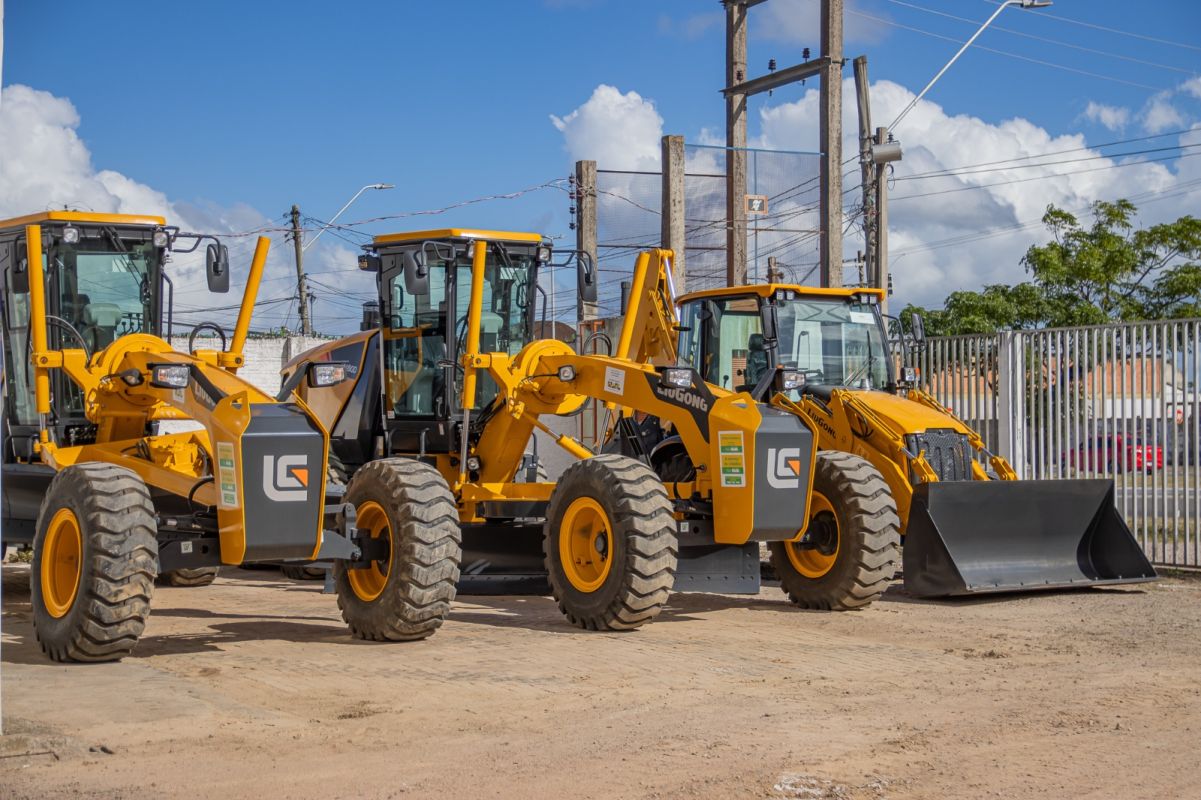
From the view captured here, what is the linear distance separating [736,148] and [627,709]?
12.6m

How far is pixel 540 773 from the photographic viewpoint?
6.13 metres

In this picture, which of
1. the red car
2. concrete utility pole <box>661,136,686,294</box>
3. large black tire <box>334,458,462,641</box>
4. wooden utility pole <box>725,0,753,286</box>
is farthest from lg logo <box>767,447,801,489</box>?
wooden utility pole <box>725,0,753,286</box>

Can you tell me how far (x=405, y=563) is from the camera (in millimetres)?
9727

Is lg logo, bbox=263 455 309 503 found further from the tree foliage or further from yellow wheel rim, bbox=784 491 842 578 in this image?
the tree foliage

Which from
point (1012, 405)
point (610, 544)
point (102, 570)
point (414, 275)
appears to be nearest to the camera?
point (102, 570)

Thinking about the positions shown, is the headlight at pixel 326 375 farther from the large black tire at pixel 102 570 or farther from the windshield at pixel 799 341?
the windshield at pixel 799 341

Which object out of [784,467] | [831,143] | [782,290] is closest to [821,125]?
[831,143]

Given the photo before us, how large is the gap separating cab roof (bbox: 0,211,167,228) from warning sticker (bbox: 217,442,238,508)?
4.45 metres

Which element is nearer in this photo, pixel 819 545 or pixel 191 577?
pixel 819 545

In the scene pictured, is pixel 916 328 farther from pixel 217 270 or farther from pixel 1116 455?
pixel 217 270

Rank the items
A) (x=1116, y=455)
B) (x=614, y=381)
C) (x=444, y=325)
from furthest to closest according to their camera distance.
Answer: (x=1116, y=455) → (x=444, y=325) → (x=614, y=381)

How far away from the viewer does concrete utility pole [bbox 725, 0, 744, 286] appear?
1905cm

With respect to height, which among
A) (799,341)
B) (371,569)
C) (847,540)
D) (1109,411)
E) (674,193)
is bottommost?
(371,569)

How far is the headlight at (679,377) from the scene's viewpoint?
36.1 feet
